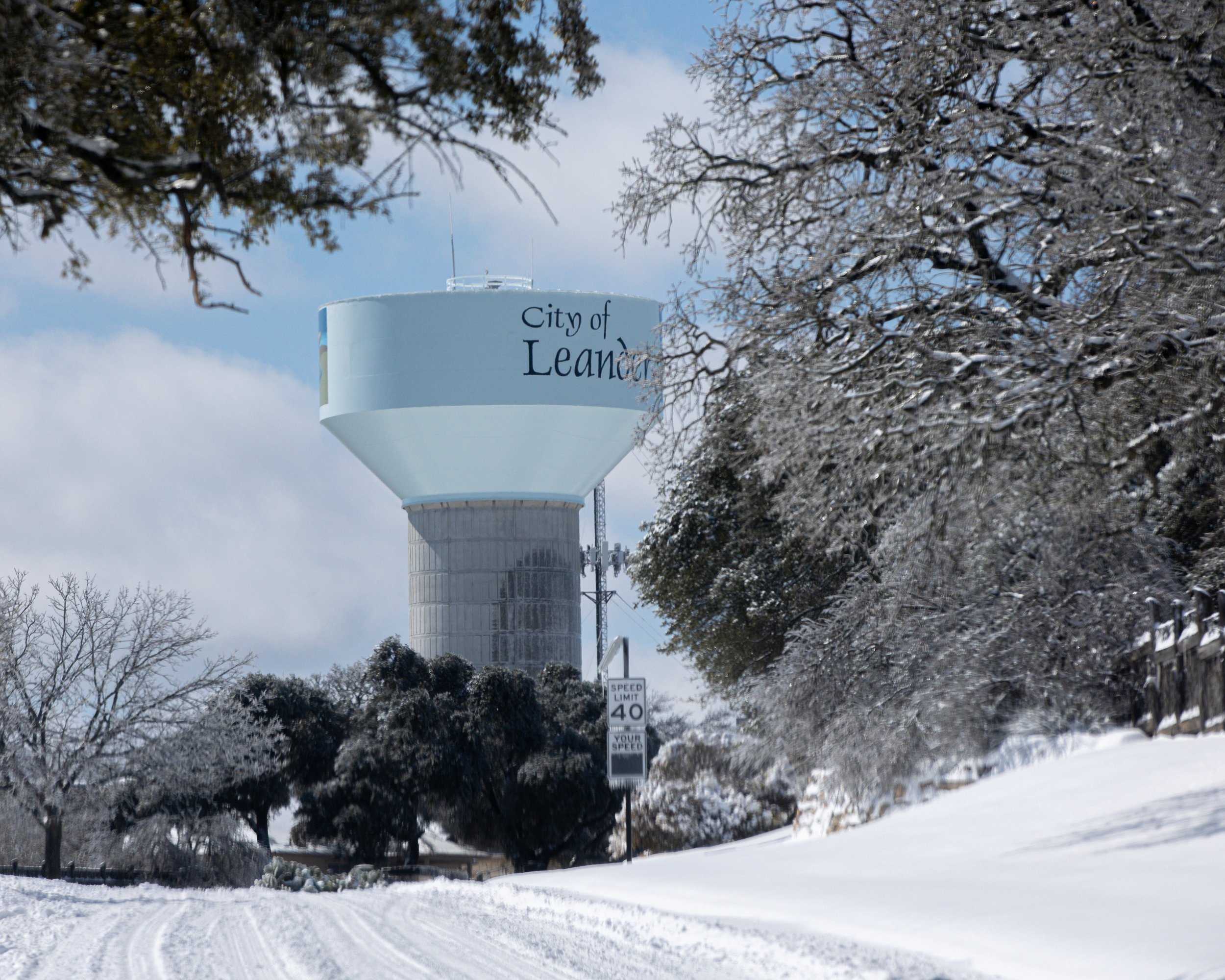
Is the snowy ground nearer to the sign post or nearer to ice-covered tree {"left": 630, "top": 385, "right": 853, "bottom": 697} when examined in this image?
the sign post

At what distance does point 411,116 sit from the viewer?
6.48m

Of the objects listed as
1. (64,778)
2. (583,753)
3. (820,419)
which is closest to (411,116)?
(820,419)

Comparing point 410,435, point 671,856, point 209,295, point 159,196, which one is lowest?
point 671,856

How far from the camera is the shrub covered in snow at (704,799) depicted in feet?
77.2

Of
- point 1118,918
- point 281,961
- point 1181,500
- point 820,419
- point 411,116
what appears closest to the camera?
point 411,116

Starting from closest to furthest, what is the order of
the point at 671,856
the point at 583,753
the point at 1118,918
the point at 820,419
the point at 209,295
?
the point at 209,295 → the point at 1118,918 → the point at 820,419 → the point at 671,856 → the point at 583,753

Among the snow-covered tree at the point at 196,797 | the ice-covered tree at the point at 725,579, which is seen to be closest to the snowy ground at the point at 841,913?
the ice-covered tree at the point at 725,579

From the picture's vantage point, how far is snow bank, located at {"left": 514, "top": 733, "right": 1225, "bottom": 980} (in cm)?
680

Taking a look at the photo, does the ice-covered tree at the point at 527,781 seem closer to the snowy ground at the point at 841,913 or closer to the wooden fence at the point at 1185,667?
the snowy ground at the point at 841,913

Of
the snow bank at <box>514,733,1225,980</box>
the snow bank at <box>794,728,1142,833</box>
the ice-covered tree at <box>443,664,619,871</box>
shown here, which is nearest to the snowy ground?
the snow bank at <box>514,733,1225,980</box>

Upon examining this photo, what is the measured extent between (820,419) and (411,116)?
405 centimetres

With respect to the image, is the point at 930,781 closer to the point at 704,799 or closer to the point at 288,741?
the point at 704,799

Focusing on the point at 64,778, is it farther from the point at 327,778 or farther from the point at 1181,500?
the point at 1181,500

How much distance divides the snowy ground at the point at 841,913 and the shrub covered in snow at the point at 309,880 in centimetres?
853
